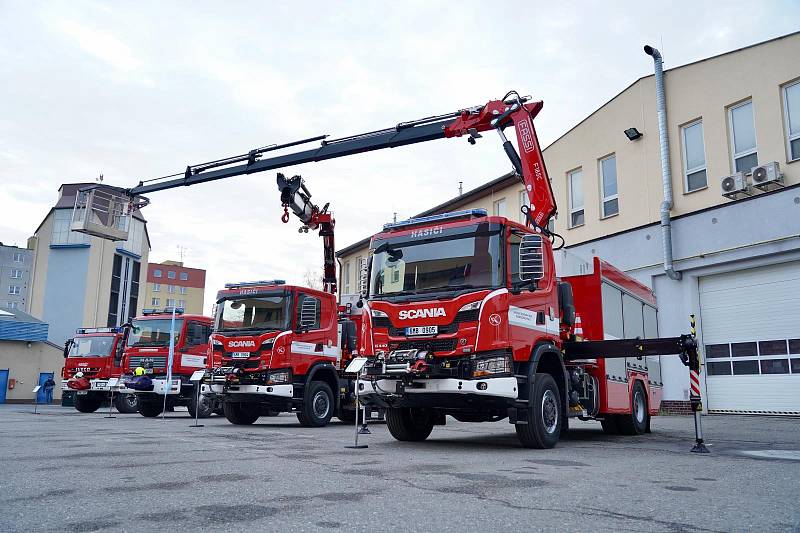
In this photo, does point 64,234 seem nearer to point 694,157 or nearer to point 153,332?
point 153,332

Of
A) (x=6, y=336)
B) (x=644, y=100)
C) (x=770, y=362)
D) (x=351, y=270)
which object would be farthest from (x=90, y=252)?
(x=770, y=362)

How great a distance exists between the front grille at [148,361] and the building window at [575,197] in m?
14.7

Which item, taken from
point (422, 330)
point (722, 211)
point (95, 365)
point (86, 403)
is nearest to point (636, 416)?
point (422, 330)

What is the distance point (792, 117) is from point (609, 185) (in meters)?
6.55

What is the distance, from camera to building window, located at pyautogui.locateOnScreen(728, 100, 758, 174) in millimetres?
18186

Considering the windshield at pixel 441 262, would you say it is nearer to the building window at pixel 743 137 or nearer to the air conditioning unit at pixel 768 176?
the air conditioning unit at pixel 768 176

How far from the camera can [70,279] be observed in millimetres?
53375

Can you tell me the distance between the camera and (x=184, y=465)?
23.1 feet

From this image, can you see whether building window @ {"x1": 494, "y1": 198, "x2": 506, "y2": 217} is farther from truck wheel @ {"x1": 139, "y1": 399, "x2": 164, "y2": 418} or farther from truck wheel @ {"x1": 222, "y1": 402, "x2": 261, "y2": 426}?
truck wheel @ {"x1": 222, "y1": 402, "x2": 261, "y2": 426}

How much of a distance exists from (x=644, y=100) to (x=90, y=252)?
150 ft

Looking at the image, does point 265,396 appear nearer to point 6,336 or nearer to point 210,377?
point 210,377

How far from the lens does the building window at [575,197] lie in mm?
24328

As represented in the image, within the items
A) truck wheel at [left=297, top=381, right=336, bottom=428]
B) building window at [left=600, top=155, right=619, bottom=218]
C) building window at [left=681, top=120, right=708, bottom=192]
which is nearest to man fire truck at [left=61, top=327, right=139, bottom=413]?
truck wheel at [left=297, top=381, right=336, bottom=428]

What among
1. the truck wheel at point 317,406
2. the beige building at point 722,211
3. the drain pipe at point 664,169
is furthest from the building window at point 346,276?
the truck wheel at point 317,406
